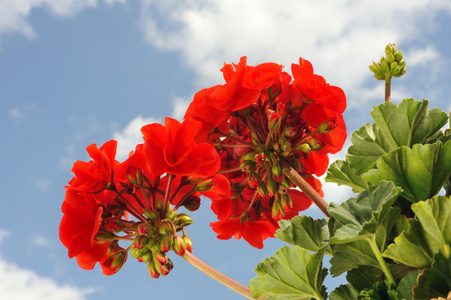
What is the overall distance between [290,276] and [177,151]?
489mm

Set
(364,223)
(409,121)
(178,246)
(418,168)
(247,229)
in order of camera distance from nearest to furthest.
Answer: (364,223), (418,168), (409,121), (178,246), (247,229)

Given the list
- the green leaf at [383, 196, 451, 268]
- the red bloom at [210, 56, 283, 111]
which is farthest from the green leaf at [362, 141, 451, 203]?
the red bloom at [210, 56, 283, 111]

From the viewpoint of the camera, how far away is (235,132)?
1682mm

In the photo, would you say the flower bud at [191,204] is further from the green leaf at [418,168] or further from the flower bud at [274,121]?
the green leaf at [418,168]

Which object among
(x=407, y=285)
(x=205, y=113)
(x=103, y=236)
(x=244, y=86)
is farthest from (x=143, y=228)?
(x=407, y=285)

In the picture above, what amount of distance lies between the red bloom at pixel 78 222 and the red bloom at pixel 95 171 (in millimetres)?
30

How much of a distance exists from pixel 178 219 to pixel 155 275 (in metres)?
0.18

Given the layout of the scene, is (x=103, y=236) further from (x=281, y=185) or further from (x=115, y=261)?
(x=281, y=185)

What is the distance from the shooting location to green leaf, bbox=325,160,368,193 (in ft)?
4.90

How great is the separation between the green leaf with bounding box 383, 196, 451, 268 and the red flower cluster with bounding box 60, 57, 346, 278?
0.51 m

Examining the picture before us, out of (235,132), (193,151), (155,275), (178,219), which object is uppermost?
(235,132)

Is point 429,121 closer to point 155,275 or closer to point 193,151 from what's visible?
point 193,151

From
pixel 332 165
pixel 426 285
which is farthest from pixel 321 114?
pixel 426 285

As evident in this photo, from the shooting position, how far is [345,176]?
1519 millimetres
